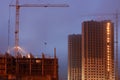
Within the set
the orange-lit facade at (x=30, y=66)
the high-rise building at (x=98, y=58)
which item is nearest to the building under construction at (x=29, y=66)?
the orange-lit facade at (x=30, y=66)

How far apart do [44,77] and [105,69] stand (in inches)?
4034

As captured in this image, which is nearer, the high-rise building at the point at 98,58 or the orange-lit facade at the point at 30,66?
the orange-lit facade at the point at 30,66

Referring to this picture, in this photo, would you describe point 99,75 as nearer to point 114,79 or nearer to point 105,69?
point 105,69

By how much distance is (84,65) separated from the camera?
196 m

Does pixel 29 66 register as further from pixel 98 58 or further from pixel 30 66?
pixel 98 58

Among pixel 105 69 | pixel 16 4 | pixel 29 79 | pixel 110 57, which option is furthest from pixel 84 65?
pixel 29 79

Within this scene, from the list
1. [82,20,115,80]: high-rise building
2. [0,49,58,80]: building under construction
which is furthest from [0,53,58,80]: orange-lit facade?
[82,20,115,80]: high-rise building

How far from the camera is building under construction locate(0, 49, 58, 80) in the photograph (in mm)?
90875

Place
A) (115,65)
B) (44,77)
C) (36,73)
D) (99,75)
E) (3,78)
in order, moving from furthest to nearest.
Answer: (99,75), (115,65), (36,73), (44,77), (3,78)

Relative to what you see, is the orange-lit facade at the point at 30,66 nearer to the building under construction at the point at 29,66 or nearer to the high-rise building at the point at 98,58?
the building under construction at the point at 29,66

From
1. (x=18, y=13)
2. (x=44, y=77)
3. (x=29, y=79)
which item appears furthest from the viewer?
(x=18, y=13)

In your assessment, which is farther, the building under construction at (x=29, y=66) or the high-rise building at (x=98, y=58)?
the high-rise building at (x=98, y=58)

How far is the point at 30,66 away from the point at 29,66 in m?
0.23

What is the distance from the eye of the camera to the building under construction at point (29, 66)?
90.9 metres
